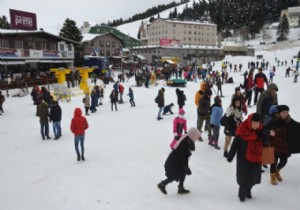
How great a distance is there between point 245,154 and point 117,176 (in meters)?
3.01

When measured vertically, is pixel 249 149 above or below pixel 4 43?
below

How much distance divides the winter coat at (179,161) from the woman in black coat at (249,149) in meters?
0.72

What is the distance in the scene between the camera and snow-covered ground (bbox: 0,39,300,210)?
4.74m

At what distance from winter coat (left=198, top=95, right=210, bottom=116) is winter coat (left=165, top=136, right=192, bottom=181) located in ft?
11.8

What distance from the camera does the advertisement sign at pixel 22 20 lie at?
3071 centimetres

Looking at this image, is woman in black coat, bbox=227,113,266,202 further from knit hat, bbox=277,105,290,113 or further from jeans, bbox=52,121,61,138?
jeans, bbox=52,121,61,138

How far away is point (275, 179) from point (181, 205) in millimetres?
2056

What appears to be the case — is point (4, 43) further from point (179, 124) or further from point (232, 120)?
point (232, 120)

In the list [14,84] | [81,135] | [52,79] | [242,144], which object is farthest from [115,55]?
[242,144]

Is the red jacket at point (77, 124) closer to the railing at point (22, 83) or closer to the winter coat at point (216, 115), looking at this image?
the winter coat at point (216, 115)

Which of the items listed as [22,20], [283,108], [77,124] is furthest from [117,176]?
[22,20]

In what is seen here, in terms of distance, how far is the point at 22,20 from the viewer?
31875 millimetres

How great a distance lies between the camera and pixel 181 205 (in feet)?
15.0

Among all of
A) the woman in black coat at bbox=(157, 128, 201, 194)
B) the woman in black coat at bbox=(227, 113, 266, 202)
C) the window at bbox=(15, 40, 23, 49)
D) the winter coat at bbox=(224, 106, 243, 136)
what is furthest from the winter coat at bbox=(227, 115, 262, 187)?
the window at bbox=(15, 40, 23, 49)
